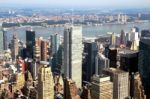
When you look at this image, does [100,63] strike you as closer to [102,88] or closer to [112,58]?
[112,58]

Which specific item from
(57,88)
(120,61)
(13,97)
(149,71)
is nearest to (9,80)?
(13,97)

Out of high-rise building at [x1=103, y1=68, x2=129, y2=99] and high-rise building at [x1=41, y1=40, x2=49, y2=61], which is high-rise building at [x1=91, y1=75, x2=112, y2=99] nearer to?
high-rise building at [x1=103, y1=68, x2=129, y2=99]

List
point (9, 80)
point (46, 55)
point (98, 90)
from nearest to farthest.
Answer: point (98, 90) → point (9, 80) → point (46, 55)

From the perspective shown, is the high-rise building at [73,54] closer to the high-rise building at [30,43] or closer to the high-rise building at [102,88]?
the high-rise building at [102,88]

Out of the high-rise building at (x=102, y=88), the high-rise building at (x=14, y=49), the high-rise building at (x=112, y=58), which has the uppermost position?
the high-rise building at (x=112, y=58)

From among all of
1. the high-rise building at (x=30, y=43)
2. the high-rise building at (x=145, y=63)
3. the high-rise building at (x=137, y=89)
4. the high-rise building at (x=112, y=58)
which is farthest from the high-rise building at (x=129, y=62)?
the high-rise building at (x=30, y=43)

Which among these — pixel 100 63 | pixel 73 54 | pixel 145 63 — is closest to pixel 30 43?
pixel 73 54

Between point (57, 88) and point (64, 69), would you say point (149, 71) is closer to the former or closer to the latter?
point (57, 88)
